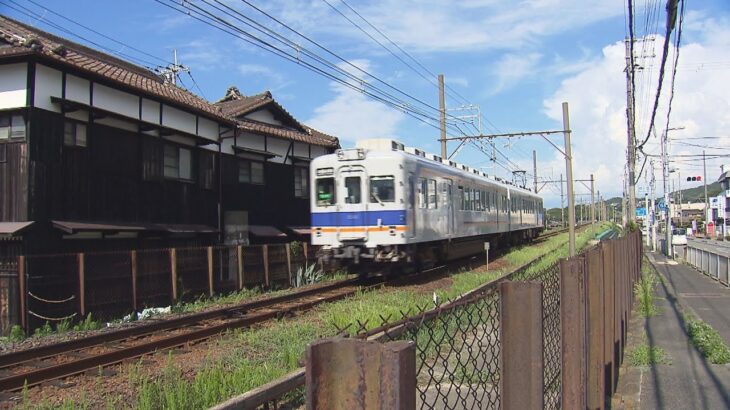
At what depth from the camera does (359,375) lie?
143 centimetres

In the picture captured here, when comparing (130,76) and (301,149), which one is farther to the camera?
(301,149)

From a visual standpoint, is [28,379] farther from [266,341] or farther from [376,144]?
[376,144]

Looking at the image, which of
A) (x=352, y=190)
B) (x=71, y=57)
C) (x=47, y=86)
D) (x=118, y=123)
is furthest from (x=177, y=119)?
(x=352, y=190)

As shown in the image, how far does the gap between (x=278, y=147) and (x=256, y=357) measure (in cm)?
1297

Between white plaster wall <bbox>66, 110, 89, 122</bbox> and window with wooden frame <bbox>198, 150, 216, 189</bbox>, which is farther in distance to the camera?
window with wooden frame <bbox>198, 150, 216, 189</bbox>

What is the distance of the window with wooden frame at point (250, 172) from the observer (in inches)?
691

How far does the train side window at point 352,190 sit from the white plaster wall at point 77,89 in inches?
235

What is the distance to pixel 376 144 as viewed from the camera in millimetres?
14633

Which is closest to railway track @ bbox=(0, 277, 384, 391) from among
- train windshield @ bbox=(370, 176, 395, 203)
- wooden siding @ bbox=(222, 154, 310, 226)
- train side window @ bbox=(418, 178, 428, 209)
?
train windshield @ bbox=(370, 176, 395, 203)

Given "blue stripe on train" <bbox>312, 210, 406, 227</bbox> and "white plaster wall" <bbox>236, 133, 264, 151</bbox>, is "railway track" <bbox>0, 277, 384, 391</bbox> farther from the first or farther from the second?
"white plaster wall" <bbox>236, 133, 264, 151</bbox>

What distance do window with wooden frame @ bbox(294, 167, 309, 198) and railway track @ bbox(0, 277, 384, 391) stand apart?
28.5ft

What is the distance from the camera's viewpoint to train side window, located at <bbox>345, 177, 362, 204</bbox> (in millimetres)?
14086

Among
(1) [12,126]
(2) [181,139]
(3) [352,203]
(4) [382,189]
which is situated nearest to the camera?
(1) [12,126]

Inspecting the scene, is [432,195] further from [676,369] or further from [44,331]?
[44,331]
